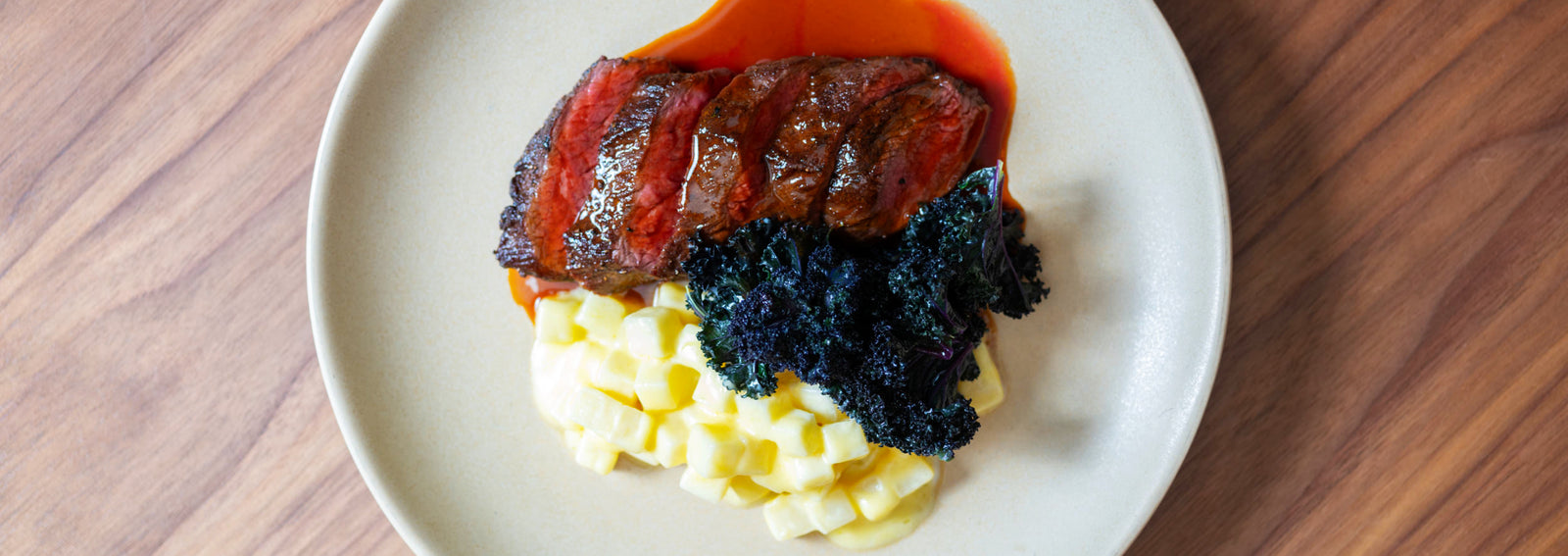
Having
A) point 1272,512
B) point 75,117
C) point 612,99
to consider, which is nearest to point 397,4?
point 612,99

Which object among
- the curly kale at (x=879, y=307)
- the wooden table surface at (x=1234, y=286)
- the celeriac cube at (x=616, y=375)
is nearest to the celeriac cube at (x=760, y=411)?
the curly kale at (x=879, y=307)

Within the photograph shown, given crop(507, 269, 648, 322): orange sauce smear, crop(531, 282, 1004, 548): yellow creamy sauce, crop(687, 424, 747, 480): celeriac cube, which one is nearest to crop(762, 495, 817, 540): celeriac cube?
crop(531, 282, 1004, 548): yellow creamy sauce

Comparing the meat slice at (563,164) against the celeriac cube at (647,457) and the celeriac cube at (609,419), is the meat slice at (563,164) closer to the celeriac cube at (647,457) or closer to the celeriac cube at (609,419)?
the celeriac cube at (609,419)

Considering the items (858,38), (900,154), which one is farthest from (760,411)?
(858,38)

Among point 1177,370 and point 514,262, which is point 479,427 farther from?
point 1177,370

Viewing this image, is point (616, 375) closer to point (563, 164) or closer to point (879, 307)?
point (563, 164)

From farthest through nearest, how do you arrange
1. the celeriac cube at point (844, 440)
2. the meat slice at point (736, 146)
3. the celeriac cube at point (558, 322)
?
the celeriac cube at point (558, 322), the celeriac cube at point (844, 440), the meat slice at point (736, 146)
